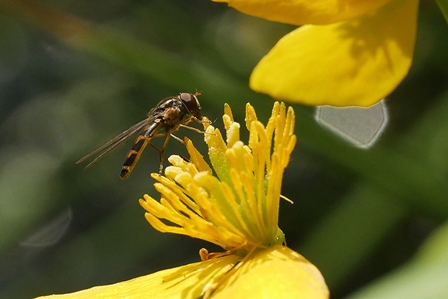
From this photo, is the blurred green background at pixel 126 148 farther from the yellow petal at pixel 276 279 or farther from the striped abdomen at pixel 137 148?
the yellow petal at pixel 276 279

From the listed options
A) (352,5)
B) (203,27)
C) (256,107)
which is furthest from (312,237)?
(352,5)

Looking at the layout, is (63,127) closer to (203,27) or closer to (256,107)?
(203,27)

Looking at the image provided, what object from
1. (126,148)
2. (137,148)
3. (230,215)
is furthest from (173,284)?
(126,148)

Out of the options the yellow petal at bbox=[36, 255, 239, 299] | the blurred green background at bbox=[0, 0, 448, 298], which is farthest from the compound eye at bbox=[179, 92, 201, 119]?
the yellow petal at bbox=[36, 255, 239, 299]

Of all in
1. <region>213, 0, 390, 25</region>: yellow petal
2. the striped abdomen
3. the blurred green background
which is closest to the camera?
<region>213, 0, 390, 25</region>: yellow petal

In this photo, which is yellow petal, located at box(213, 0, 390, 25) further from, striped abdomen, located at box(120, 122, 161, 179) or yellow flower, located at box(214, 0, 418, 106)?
striped abdomen, located at box(120, 122, 161, 179)

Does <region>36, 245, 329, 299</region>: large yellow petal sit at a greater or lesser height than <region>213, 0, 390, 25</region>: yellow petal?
lesser

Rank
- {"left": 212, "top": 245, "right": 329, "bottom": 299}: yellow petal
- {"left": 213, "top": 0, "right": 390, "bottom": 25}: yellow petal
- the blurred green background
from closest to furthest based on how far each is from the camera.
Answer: {"left": 212, "top": 245, "right": 329, "bottom": 299}: yellow petal, {"left": 213, "top": 0, "right": 390, "bottom": 25}: yellow petal, the blurred green background
